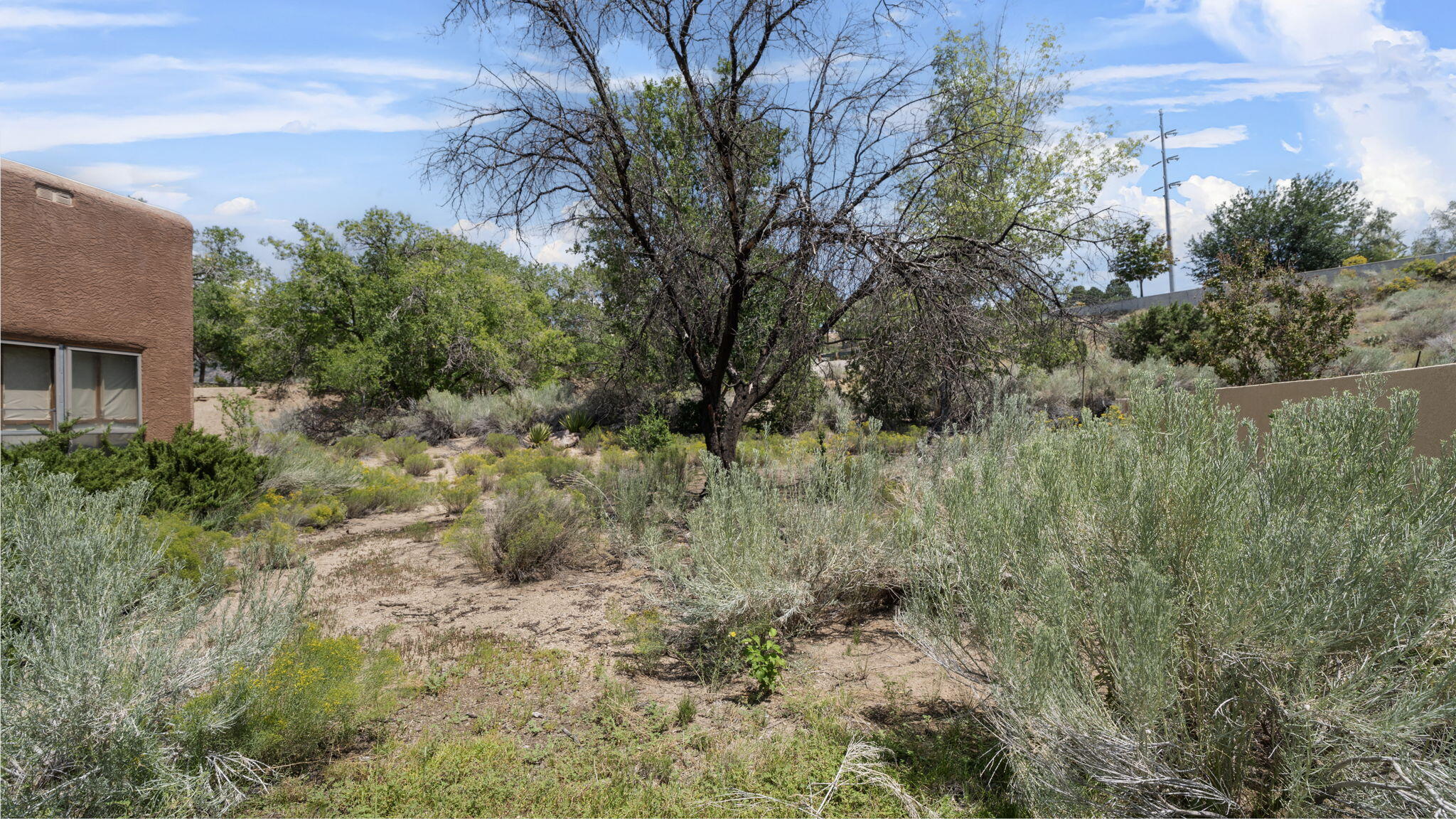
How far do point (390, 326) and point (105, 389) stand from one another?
11873mm

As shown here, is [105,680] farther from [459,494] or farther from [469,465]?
[469,465]

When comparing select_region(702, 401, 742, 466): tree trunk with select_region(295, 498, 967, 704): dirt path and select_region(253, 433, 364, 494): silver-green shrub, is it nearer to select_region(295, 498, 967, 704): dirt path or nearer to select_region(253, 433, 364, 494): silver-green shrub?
select_region(295, 498, 967, 704): dirt path

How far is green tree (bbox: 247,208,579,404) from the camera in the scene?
20531 mm

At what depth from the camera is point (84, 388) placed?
8.67 m

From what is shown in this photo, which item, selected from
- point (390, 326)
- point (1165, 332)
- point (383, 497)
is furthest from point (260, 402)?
point (1165, 332)

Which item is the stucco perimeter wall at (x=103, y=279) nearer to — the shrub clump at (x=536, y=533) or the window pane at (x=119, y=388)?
the window pane at (x=119, y=388)

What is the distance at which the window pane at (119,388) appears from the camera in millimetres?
8938

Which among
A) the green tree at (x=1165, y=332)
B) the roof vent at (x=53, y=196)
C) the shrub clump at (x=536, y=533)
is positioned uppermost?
the roof vent at (x=53, y=196)

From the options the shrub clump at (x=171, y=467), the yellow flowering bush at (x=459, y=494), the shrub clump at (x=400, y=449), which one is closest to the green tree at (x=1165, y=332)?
the yellow flowering bush at (x=459, y=494)

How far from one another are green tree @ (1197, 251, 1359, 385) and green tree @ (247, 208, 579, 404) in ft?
55.6

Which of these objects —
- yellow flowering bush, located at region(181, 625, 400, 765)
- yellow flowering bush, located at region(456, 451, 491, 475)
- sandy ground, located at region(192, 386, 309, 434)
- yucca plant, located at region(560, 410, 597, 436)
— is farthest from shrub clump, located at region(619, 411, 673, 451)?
sandy ground, located at region(192, 386, 309, 434)

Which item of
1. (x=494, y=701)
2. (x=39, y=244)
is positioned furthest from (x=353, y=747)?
(x=39, y=244)

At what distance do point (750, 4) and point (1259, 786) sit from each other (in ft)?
22.9

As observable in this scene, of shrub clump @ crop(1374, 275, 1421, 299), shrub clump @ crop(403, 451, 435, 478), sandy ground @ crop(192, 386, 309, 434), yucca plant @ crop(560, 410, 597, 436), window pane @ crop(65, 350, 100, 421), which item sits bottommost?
shrub clump @ crop(403, 451, 435, 478)
